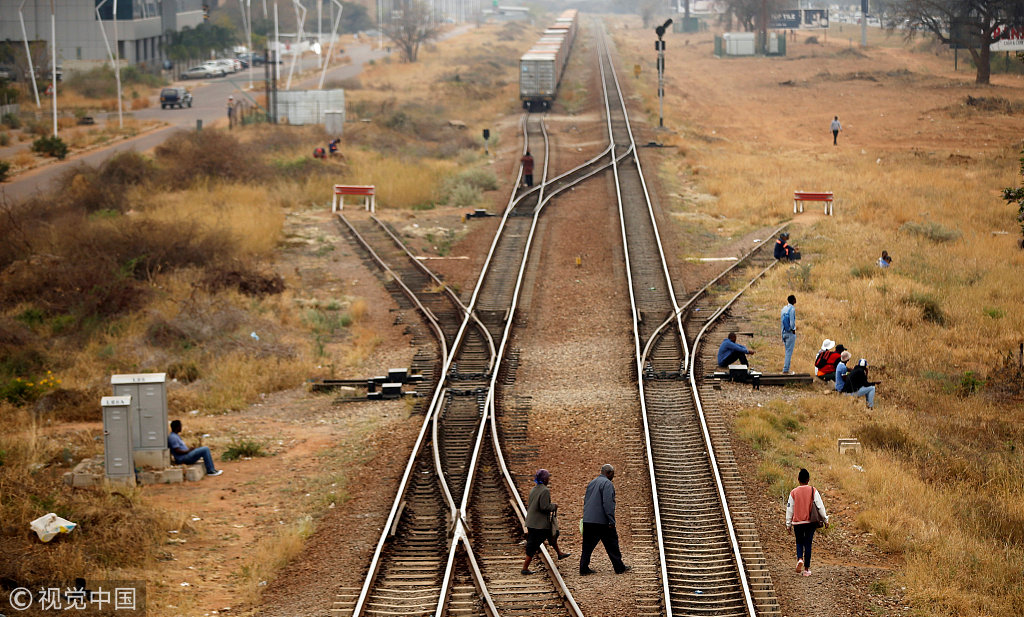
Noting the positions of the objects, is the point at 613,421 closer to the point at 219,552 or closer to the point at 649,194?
the point at 219,552

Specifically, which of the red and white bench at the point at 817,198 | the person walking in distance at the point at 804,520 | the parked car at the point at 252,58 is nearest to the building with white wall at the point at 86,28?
the parked car at the point at 252,58

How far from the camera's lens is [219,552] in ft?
40.5

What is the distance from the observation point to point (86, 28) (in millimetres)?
74812

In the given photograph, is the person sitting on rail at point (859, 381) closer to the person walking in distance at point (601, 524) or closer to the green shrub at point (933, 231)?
the person walking in distance at point (601, 524)

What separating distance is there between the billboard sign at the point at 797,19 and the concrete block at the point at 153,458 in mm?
101009

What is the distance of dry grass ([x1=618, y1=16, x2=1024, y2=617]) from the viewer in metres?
12.9

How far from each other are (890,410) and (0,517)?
12648 mm

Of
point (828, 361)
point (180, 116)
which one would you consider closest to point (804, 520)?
point (828, 361)

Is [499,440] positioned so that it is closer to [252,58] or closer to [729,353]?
[729,353]

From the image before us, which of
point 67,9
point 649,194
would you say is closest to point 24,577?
point 649,194

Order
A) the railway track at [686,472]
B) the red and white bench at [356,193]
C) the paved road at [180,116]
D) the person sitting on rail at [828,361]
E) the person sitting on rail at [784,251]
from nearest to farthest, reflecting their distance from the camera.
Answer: the railway track at [686,472] < the person sitting on rail at [828,361] < the person sitting on rail at [784,251] < the red and white bench at [356,193] < the paved road at [180,116]

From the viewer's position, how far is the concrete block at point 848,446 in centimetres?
1502

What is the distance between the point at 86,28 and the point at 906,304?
6720cm

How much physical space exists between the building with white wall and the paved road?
5790mm
